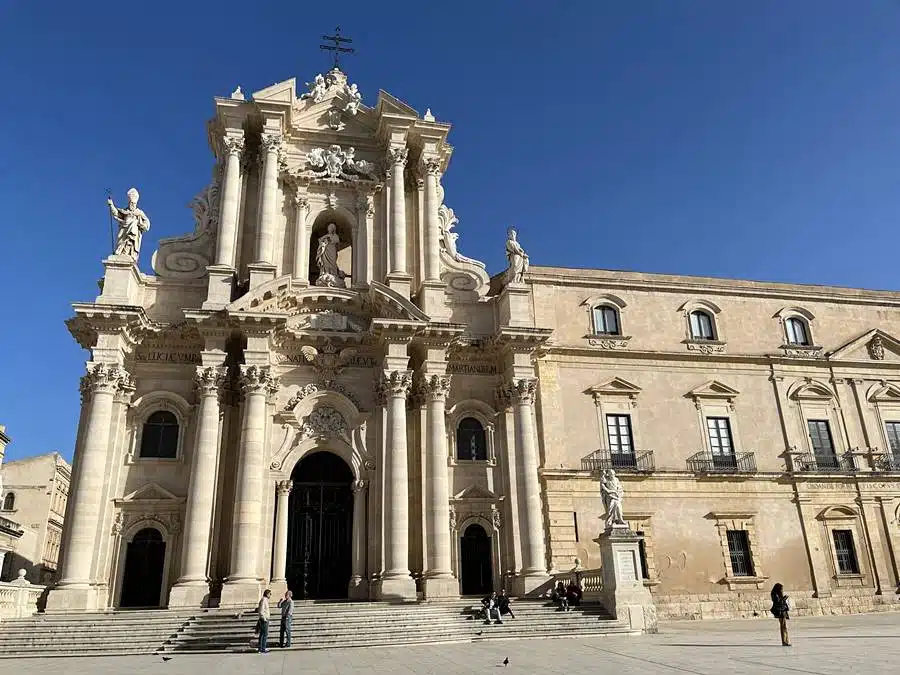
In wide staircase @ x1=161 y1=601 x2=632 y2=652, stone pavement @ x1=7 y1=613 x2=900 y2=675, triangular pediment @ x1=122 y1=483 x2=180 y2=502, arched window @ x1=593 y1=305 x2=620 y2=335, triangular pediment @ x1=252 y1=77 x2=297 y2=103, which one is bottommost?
stone pavement @ x1=7 y1=613 x2=900 y2=675

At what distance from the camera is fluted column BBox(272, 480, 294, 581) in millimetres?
22828

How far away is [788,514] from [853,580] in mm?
3389

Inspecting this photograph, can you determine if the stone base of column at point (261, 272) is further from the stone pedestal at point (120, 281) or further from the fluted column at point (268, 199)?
the stone pedestal at point (120, 281)

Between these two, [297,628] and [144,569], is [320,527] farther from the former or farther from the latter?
[297,628]

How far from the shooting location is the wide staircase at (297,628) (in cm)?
1697

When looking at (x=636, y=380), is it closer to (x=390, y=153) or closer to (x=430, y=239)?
(x=430, y=239)

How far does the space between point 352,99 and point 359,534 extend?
57.0ft

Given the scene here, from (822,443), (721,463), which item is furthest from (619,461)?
(822,443)

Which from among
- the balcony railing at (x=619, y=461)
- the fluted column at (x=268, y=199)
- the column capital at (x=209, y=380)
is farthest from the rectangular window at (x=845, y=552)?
the fluted column at (x=268, y=199)

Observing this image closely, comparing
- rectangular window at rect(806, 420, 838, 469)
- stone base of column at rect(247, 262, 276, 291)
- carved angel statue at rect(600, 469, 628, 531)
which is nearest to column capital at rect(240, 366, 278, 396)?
stone base of column at rect(247, 262, 276, 291)

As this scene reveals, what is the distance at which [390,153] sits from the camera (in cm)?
2839

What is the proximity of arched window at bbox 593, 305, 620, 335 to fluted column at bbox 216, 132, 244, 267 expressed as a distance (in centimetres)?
1427

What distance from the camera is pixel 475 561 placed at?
80.5ft

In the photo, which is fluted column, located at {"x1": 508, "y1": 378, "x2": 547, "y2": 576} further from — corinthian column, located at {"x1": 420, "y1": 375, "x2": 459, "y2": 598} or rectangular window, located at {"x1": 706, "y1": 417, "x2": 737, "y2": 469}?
rectangular window, located at {"x1": 706, "y1": 417, "x2": 737, "y2": 469}
